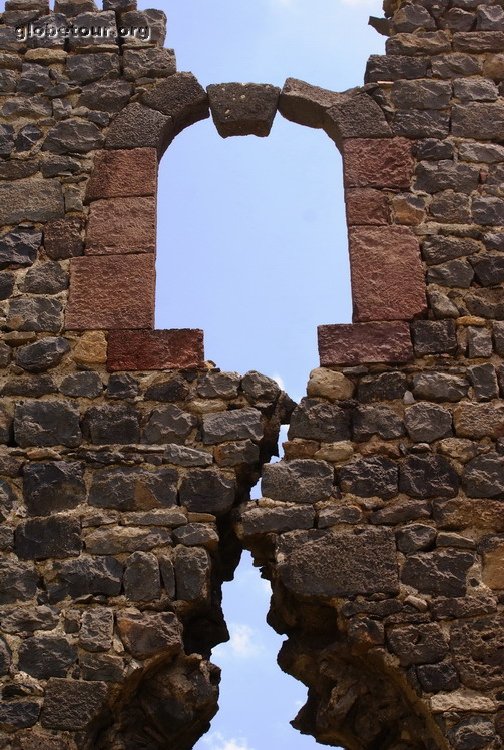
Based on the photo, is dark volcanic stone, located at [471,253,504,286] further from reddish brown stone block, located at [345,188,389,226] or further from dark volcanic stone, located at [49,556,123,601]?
dark volcanic stone, located at [49,556,123,601]

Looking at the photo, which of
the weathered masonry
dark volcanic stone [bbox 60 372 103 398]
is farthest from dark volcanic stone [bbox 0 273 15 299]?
dark volcanic stone [bbox 60 372 103 398]

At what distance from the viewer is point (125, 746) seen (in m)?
5.37

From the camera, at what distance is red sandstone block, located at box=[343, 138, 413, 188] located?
6.71 meters

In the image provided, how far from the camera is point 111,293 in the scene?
6402 mm

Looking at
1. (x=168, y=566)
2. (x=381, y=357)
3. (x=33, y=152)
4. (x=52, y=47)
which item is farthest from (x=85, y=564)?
(x=52, y=47)

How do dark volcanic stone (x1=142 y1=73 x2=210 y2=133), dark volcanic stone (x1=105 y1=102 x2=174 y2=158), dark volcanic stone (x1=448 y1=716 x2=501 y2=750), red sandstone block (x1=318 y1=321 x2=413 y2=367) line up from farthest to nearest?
dark volcanic stone (x1=142 y1=73 x2=210 y2=133)
dark volcanic stone (x1=105 y1=102 x2=174 y2=158)
red sandstone block (x1=318 y1=321 x2=413 y2=367)
dark volcanic stone (x1=448 y1=716 x2=501 y2=750)

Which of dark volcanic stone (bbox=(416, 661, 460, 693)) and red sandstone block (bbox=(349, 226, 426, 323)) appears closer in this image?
dark volcanic stone (bbox=(416, 661, 460, 693))

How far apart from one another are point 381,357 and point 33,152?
246 centimetres

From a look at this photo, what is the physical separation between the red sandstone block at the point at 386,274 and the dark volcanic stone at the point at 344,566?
1.28 meters

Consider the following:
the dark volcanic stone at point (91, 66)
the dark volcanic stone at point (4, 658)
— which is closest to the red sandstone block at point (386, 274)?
the dark volcanic stone at point (91, 66)

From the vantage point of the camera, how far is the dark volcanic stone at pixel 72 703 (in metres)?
5.23

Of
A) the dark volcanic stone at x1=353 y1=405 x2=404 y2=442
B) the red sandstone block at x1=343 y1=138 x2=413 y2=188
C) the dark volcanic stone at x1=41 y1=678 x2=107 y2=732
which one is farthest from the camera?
the red sandstone block at x1=343 y1=138 x2=413 y2=188

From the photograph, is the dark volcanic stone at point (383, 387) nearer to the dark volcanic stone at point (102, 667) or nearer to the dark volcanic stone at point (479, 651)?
the dark volcanic stone at point (479, 651)

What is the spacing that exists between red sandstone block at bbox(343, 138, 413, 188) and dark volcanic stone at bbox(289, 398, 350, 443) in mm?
1462
